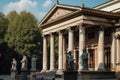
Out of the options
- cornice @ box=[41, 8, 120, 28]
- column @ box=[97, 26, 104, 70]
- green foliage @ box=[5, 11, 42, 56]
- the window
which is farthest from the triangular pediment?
green foliage @ box=[5, 11, 42, 56]

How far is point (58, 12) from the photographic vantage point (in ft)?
141

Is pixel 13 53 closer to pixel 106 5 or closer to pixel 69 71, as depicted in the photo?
pixel 106 5

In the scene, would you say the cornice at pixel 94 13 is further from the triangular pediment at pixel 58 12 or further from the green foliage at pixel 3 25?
the green foliage at pixel 3 25

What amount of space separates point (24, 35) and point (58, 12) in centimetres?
1793

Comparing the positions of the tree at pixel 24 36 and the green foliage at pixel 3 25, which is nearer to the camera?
the tree at pixel 24 36

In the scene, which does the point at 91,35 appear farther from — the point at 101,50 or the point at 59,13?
the point at 101,50

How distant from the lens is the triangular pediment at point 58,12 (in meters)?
39.2


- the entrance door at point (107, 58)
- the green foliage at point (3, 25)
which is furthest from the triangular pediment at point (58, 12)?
the green foliage at point (3, 25)

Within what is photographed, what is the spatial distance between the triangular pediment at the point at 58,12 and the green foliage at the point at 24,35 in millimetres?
12411

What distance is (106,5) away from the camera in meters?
43.5

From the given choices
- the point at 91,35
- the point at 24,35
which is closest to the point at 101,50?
the point at 91,35

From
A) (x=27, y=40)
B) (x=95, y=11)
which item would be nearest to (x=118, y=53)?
(x=95, y=11)

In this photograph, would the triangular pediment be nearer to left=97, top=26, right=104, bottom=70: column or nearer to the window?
left=97, top=26, right=104, bottom=70: column

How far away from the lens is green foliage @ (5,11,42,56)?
58.3 metres
